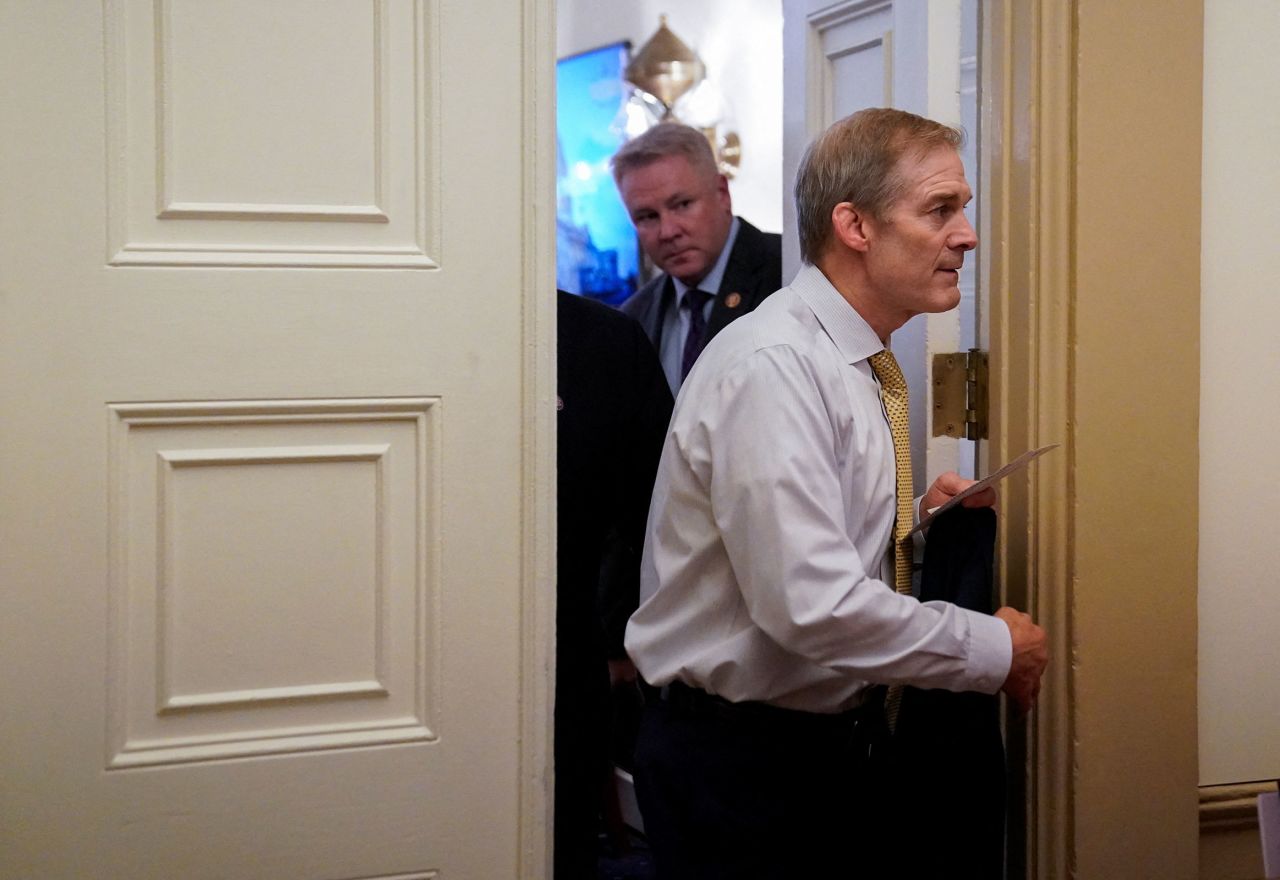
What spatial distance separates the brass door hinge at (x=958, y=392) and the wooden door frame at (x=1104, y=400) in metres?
0.08

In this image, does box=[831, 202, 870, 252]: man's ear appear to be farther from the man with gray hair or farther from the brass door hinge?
the brass door hinge

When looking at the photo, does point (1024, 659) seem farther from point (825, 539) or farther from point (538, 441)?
point (538, 441)

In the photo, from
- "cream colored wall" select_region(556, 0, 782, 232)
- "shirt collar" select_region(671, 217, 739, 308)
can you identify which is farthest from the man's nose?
"cream colored wall" select_region(556, 0, 782, 232)

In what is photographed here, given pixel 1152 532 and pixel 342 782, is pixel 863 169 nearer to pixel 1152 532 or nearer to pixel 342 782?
pixel 1152 532

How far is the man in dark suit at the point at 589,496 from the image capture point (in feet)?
6.90

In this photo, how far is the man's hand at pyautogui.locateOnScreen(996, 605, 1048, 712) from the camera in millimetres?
1487

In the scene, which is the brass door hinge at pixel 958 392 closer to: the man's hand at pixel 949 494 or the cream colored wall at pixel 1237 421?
the man's hand at pixel 949 494

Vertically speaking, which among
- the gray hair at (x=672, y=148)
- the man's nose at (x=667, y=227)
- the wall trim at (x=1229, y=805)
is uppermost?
the gray hair at (x=672, y=148)

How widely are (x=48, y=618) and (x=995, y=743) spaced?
1.13m

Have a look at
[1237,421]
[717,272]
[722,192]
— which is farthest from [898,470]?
[722,192]

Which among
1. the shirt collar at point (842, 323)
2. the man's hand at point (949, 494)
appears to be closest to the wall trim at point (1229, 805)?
the man's hand at point (949, 494)

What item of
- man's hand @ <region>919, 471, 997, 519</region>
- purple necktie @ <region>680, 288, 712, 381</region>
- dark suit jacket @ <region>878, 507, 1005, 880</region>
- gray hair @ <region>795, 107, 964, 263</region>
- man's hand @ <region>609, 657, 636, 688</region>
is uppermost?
gray hair @ <region>795, 107, 964, 263</region>

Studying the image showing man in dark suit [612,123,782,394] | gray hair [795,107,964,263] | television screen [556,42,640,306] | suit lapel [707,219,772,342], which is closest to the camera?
gray hair [795,107,964,263]

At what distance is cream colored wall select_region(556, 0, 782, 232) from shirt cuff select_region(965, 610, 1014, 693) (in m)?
3.65
